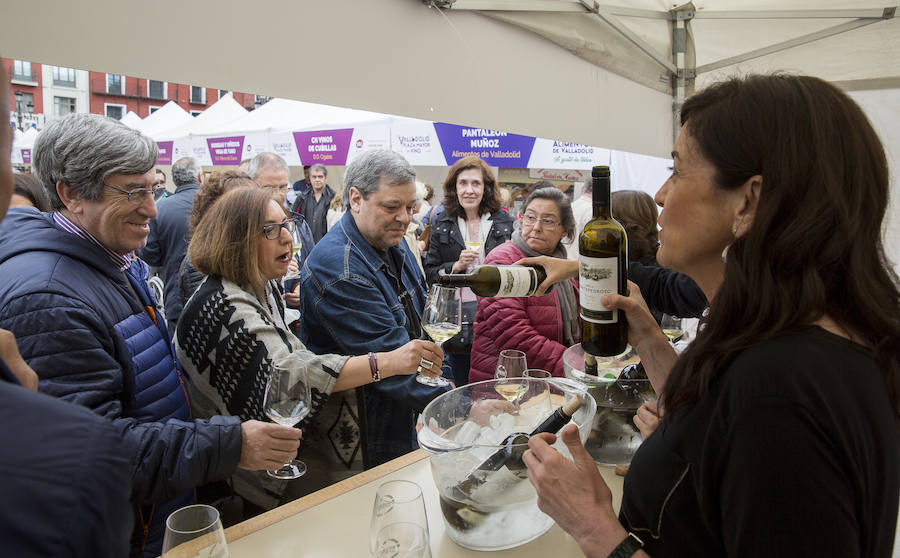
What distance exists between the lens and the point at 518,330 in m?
2.69

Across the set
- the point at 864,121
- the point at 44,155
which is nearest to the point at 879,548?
the point at 864,121

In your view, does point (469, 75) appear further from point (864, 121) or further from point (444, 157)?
point (444, 157)

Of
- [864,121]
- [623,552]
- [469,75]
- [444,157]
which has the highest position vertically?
[444,157]

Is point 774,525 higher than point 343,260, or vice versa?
point 343,260

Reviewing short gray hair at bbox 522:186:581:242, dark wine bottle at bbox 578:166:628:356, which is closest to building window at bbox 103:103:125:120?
short gray hair at bbox 522:186:581:242

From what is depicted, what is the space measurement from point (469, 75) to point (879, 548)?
150 centimetres

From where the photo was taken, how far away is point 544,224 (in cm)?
309

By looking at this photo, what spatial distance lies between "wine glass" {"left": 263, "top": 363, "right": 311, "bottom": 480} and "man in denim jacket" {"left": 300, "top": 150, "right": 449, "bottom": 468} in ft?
1.77

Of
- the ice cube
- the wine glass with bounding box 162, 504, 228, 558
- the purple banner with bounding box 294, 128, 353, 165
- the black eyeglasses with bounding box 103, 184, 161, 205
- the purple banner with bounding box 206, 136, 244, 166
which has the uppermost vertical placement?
the purple banner with bounding box 206, 136, 244, 166

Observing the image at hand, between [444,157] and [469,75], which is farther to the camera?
[444,157]

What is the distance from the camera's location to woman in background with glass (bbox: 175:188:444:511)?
1.83 m

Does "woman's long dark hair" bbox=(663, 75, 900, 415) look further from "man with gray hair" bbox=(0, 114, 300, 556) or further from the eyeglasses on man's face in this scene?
the eyeglasses on man's face

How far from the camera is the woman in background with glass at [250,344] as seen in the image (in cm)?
183

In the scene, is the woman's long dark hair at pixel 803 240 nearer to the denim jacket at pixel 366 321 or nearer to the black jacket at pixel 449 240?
the denim jacket at pixel 366 321
